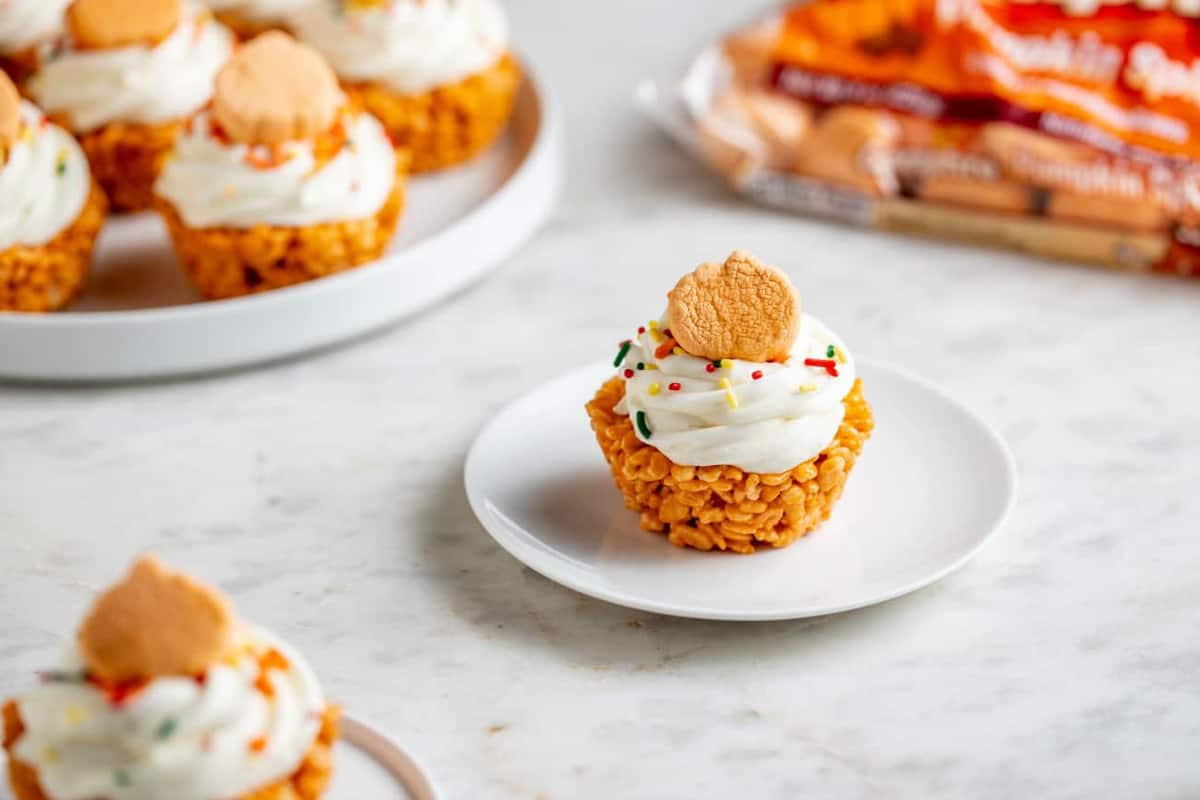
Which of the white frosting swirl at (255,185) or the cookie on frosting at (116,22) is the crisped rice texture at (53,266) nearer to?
the white frosting swirl at (255,185)

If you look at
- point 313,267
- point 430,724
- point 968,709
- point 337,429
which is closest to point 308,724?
point 430,724

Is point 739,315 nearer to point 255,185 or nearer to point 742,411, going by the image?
point 742,411

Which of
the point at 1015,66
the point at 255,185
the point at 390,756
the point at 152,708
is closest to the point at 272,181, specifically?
the point at 255,185

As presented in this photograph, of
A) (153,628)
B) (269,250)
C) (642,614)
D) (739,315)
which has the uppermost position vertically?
(739,315)

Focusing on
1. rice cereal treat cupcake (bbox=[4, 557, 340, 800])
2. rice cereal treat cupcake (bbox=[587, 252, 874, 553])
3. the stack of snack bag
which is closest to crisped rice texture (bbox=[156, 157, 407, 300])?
rice cereal treat cupcake (bbox=[587, 252, 874, 553])

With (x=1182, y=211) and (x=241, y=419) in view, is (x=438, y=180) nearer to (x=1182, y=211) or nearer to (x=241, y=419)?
(x=241, y=419)

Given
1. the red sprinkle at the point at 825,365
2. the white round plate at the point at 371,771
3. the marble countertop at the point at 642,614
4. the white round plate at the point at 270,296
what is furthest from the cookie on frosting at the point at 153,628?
the white round plate at the point at 270,296

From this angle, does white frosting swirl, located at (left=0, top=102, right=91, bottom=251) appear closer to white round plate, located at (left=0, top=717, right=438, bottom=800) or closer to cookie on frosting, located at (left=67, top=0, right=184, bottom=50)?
cookie on frosting, located at (left=67, top=0, right=184, bottom=50)

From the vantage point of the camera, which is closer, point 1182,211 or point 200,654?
point 200,654
